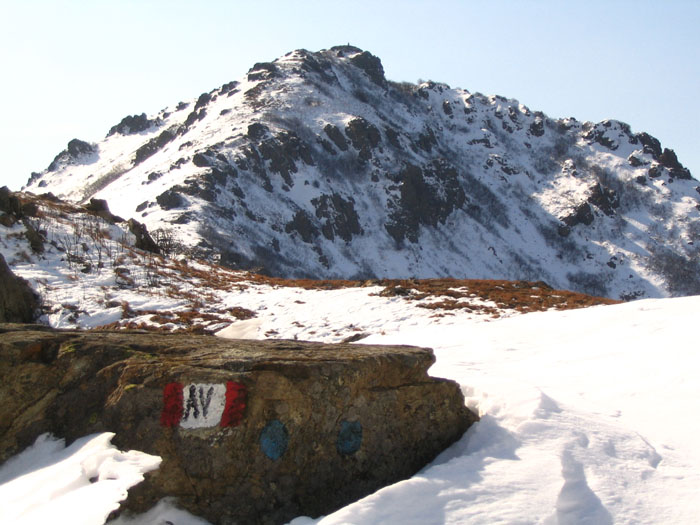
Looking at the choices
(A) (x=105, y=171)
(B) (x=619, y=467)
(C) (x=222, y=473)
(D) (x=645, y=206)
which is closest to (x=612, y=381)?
(B) (x=619, y=467)

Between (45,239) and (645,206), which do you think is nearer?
(45,239)

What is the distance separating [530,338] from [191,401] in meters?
9.35

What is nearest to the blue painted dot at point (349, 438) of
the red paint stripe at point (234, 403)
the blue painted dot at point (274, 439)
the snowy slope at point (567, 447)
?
the blue painted dot at point (274, 439)

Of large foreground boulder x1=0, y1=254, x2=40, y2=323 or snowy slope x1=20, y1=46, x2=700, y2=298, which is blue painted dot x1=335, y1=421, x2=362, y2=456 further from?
snowy slope x1=20, y1=46, x2=700, y2=298

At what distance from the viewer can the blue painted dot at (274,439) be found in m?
4.46

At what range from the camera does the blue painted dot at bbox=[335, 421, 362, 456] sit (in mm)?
4710

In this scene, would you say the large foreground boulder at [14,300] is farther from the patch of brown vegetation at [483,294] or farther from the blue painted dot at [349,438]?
the blue painted dot at [349,438]

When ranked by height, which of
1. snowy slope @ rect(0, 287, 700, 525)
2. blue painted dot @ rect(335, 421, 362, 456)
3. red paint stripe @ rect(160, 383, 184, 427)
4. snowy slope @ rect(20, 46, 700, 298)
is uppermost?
snowy slope @ rect(20, 46, 700, 298)

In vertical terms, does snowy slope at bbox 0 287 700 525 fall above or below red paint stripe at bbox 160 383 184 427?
below

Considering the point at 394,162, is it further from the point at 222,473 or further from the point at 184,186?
the point at 222,473

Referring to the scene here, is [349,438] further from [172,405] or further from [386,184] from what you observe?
[386,184]

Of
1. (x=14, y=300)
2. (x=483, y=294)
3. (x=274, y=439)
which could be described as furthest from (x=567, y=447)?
(x=483, y=294)

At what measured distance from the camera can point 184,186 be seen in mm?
73125

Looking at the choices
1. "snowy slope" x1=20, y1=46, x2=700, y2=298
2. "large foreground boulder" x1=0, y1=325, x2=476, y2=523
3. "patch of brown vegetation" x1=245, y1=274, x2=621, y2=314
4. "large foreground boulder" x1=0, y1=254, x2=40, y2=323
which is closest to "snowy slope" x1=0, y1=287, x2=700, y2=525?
"large foreground boulder" x1=0, y1=325, x2=476, y2=523
